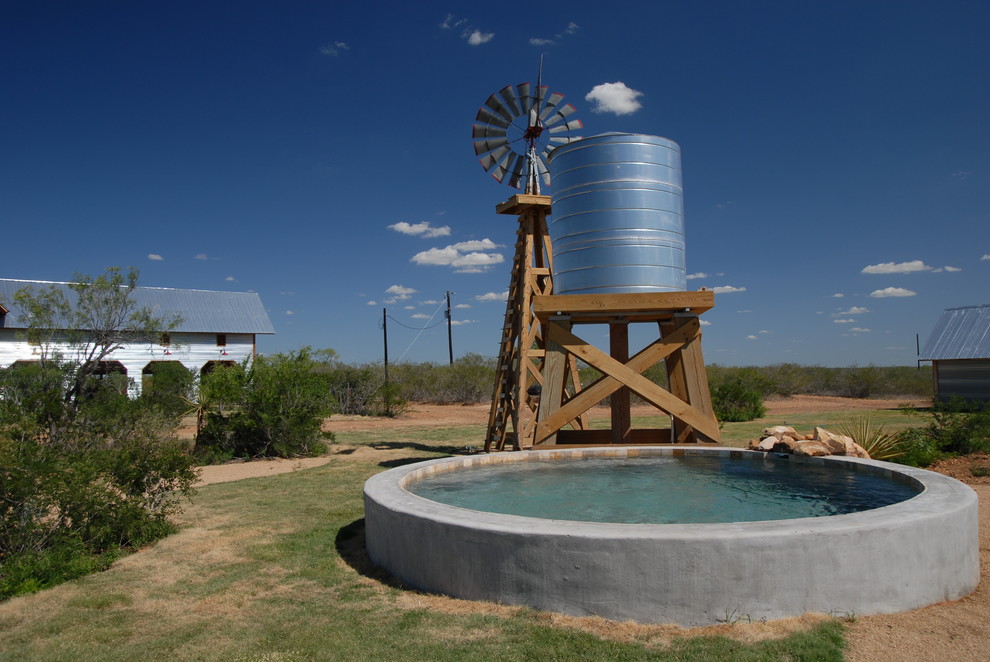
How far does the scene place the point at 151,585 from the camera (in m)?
5.99

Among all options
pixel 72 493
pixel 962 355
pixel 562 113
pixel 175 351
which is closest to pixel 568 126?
pixel 562 113

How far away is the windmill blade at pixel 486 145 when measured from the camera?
13711 mm

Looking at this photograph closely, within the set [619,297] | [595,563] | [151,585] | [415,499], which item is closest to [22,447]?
[151,585]

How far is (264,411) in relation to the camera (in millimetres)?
15117

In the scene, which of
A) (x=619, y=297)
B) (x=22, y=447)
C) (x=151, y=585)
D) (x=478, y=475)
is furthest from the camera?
(x=619, y=297)

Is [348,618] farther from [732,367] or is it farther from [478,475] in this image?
[732,367]

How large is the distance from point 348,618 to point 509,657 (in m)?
1.40

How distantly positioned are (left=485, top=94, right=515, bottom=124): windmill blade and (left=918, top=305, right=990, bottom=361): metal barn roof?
2185 centimetres

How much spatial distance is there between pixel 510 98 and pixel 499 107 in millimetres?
275

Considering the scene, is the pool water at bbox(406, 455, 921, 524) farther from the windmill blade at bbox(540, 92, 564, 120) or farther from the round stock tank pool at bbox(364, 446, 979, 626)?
the windmill blade at bbox(540, 92, 564, 120)

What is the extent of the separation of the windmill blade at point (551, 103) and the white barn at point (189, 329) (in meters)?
23.3

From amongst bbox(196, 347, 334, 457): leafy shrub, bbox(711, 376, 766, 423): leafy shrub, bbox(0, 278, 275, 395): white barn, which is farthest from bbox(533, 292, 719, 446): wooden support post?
bbox(0, 278, 275, 395): white barn

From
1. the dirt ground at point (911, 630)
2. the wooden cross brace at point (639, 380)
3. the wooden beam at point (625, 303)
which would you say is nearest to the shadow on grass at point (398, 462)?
the wooden cross brace at point (639, 380)

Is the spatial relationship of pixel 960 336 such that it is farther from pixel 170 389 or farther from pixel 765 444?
pixel 170 389
